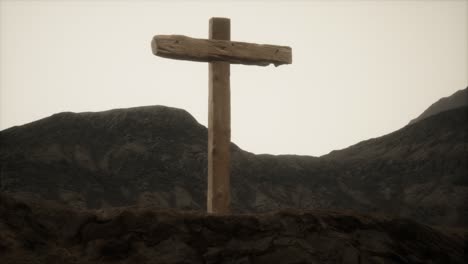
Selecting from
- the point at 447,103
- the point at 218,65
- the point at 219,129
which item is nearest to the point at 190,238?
the point at 219,129

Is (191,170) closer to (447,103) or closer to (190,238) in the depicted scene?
(190,238)

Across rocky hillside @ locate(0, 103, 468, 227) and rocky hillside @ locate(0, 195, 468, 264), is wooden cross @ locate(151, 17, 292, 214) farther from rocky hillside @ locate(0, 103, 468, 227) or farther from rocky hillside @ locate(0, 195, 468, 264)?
rocky hillside @ locate(0, 103, 468, 227)

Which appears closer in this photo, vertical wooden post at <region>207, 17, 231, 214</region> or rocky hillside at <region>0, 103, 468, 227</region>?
vertical wooden post at <region>207, 17, 231, 214</region>

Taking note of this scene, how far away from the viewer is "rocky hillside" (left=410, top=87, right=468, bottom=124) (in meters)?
32.1

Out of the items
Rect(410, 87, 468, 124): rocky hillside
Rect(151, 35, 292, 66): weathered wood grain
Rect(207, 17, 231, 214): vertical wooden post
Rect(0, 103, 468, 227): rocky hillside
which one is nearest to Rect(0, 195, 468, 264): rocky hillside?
Rect(207, 17, 231, 214): vertical wooden post

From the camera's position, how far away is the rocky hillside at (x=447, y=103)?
3206 centimetres

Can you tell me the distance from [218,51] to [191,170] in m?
11.5

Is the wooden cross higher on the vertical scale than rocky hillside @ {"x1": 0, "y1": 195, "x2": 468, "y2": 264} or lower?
Answer: higher

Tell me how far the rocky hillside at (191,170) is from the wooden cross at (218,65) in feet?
31.2

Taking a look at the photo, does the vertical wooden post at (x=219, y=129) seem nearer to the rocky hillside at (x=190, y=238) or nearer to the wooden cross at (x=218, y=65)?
the wooden cross at (x=218, y=65)

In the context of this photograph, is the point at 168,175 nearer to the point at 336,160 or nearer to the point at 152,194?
the point at 152,194

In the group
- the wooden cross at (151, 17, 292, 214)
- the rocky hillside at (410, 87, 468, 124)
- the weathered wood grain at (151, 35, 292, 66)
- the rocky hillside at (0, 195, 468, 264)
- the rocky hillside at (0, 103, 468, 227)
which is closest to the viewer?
the rocky hillside at (0, 195, 468, 264)

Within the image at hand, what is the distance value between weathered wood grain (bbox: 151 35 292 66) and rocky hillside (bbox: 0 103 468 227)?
9.54m

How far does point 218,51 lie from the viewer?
27.7 ft
